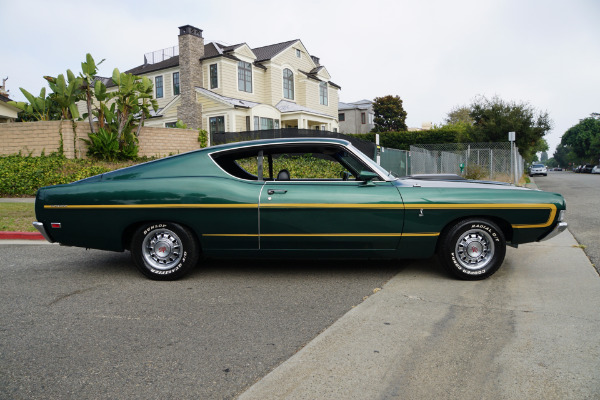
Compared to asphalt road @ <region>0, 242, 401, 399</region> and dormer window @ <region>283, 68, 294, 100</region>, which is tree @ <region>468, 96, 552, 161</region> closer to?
dormer window @ <region>283, 68, 294, 100</region>

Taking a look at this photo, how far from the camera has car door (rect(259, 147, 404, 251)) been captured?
4781 millimetres

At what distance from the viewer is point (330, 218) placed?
15.7ft

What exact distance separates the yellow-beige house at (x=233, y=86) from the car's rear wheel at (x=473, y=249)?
77.0 ft

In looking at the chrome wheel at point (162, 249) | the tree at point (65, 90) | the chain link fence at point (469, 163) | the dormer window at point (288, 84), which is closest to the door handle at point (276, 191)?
the chrome wheel at point (162, 249)

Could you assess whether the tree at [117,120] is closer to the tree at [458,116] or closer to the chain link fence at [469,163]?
the chain link fence at [469,163]

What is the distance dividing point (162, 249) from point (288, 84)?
30085mm

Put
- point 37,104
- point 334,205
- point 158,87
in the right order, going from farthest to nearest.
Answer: point 158,87, point 37,104, point 334,205

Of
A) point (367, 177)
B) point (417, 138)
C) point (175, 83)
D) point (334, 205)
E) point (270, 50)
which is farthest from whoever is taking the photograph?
point (417, 138)

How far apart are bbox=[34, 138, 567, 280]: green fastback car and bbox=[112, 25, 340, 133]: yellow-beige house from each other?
74.4 feet

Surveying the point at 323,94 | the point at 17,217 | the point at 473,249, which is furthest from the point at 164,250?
the point at 323,94

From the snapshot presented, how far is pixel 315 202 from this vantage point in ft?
15.7

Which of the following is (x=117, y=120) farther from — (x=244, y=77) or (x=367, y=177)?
(x=244, y=77)

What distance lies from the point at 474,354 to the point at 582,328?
1105 millimetres

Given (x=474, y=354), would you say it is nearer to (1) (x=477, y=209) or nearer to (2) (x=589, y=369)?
(2) (x=589, y=369)
